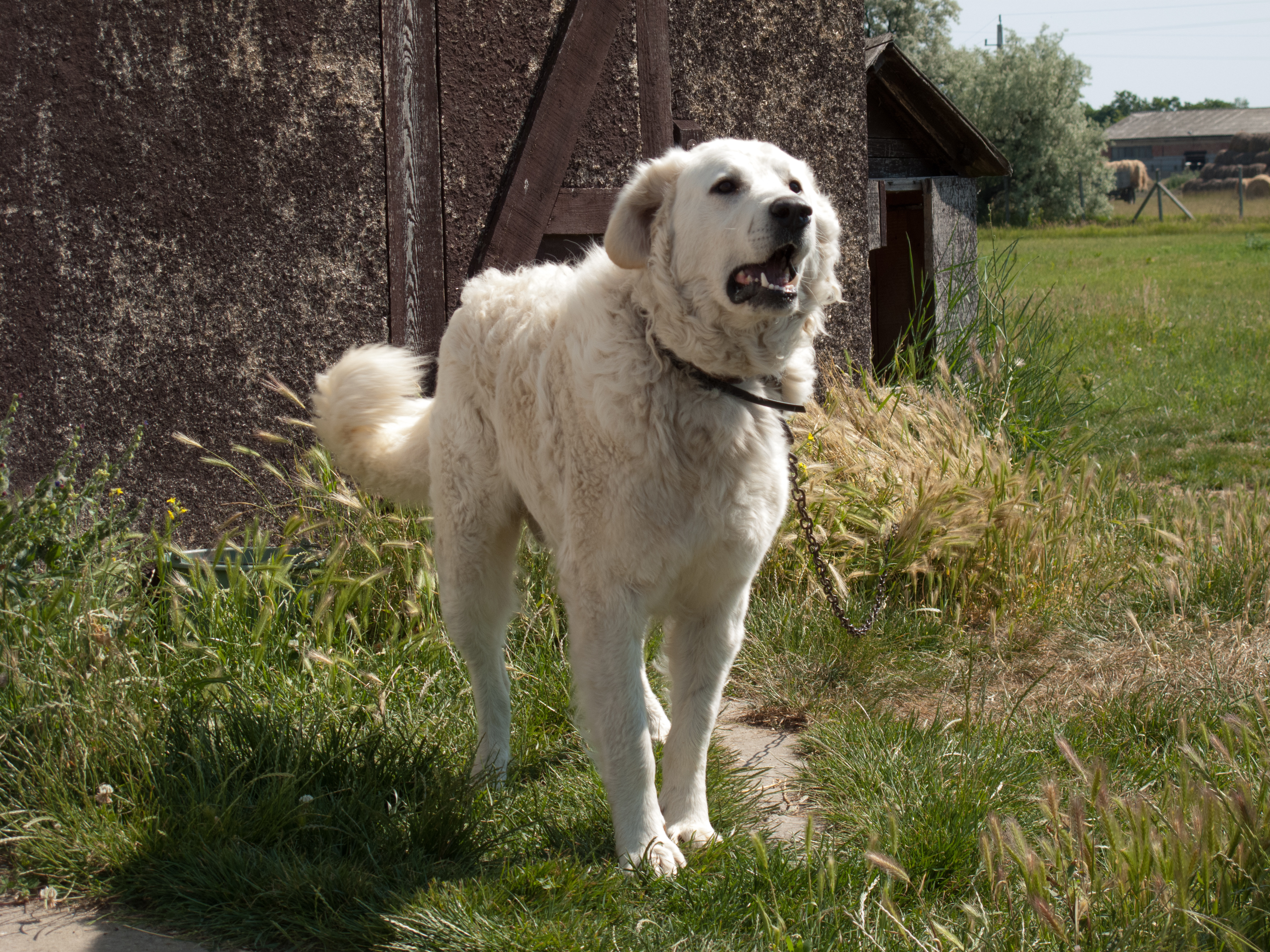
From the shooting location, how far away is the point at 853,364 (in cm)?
614

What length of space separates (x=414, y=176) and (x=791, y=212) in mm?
2699

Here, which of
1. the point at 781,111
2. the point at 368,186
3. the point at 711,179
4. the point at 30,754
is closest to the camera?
the point at 711,179

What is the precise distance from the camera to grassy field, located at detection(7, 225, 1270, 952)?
7.82 feet

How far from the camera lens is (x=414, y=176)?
4773 mm

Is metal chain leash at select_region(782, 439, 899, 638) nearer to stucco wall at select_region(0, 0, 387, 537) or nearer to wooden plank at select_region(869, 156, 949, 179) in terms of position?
stucco wall at select_region(0, 0, 387, 537)

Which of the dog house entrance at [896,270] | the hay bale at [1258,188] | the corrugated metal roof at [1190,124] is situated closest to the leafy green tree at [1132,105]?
the corrugated metal roof at [1190,124]

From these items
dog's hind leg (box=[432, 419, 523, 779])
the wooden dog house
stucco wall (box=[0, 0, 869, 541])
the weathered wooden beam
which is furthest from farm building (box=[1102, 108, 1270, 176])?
dog's hind leg (box=[432, 419, 523, 779])

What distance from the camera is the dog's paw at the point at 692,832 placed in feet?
9.37

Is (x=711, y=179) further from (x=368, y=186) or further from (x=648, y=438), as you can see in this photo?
(x=368, y=186)

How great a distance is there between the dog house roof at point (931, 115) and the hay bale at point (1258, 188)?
41.2 meters

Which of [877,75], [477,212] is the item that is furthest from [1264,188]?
[477,212]

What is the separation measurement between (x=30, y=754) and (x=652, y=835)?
1.75 meters

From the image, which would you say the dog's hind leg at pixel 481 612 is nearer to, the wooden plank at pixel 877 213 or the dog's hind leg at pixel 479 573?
the dog's hind leg at pixel 479 573

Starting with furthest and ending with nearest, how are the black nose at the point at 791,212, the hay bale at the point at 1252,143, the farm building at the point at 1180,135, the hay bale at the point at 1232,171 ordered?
the farm building at the point at 1180,135 → the hay bale at the point at 1252,143 → the hay bale at the point at 1232,171 → the black nose at the point at 791,212
